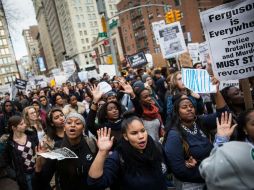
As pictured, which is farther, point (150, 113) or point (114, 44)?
point (114, 44)

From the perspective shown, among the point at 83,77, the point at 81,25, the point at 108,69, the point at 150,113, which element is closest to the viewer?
the point at 150,113

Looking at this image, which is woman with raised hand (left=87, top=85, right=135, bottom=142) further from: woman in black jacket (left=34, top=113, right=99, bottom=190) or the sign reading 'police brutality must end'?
the sign reading 'police brutality must end'

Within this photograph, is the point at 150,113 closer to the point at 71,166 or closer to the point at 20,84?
the point at 71,166

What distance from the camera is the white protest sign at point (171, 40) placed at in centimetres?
1049

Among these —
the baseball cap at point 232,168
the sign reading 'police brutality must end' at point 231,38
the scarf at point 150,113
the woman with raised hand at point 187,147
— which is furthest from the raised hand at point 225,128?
the scarf at point 150,113

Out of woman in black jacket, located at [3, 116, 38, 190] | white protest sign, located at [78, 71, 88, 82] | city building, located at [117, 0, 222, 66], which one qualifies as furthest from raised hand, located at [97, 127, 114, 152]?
city building, located at [117, 0, 222, 66]

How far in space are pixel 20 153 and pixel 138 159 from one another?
8.18 feet

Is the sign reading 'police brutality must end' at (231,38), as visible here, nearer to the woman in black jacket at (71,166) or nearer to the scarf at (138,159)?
the scarf at (138,159)

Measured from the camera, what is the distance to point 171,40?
34.9ft

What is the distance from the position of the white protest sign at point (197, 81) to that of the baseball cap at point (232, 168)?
278cm

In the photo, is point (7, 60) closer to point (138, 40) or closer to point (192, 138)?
point (138, 40)

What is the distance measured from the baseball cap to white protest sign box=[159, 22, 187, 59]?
29.9 feet

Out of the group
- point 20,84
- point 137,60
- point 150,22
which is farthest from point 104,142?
point 150,22

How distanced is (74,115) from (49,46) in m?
155
